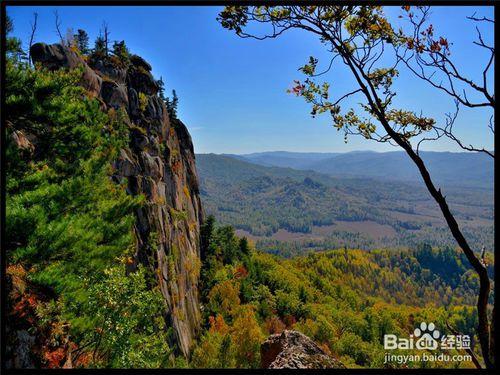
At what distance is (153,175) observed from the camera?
32.6 metres

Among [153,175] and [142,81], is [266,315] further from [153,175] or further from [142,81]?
[142,81]

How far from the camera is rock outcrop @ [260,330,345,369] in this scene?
368 inches

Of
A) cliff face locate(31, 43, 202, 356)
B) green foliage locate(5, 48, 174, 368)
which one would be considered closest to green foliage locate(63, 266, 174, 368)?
green foliage locate(5, 48, 174, 368)

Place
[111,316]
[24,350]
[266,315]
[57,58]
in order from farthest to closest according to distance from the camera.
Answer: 1. [266,315]
2. [57,58]
3. [111,316]
4. [24,350]

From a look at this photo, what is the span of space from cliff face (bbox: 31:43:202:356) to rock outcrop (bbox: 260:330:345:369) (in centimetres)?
1593

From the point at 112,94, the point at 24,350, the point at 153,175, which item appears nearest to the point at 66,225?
the point at 24,350

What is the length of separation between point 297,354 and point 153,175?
998 inches

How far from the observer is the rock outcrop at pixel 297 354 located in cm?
936

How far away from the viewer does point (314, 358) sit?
9.79 metres

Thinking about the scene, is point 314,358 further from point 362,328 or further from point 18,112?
point 362,328

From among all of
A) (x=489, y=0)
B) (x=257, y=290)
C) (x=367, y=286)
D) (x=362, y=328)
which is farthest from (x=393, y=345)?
(x=367, y=286)

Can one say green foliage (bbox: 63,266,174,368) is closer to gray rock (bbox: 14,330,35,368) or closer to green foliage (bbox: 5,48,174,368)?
green foliage (bbox: 5,48,174,368)

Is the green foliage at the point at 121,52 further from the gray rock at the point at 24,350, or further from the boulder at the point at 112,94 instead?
the gray rock at the point at 24,350

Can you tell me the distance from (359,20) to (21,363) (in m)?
9.70
